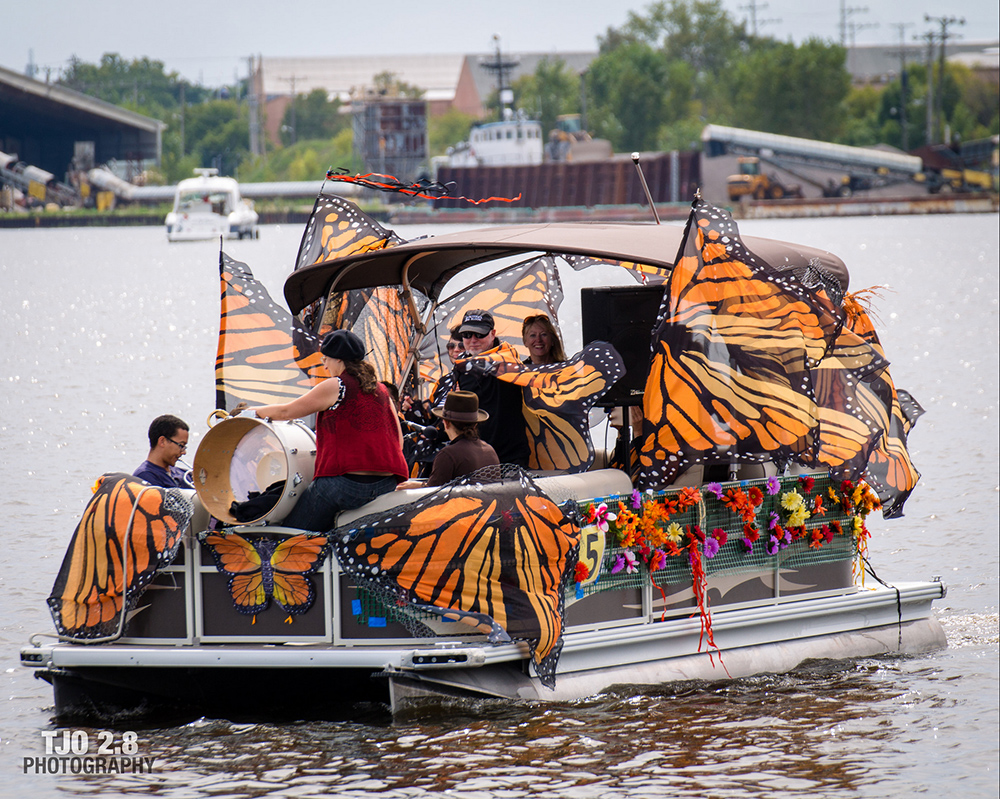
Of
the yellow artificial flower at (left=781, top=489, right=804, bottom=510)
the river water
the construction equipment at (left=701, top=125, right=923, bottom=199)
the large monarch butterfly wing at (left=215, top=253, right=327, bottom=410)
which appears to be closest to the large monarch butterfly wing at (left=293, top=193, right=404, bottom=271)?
the large monarch butterfly wing at (left=215, top=253, right=327, bottom=410)

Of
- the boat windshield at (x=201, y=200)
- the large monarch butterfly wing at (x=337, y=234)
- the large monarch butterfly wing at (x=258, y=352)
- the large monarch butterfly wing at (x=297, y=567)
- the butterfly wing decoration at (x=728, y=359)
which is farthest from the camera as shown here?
the boat windshield at (x=201, y=200)

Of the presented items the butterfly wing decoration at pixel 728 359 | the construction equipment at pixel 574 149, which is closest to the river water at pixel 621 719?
the butterfly wing decoration at pixel 728 359

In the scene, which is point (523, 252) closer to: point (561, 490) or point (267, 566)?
point (561, 490)

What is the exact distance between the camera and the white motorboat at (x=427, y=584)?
7.50 meters

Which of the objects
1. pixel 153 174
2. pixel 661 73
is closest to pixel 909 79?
pixel 661 73

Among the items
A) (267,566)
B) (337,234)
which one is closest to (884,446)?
(267,566)

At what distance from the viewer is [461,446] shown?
7977mm

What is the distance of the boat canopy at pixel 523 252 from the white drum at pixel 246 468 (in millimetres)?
2080

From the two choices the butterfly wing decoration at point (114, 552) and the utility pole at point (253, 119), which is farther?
the utility pole at point (253, 119)

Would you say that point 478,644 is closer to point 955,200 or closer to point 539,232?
point 539,232

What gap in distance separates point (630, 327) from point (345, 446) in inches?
86.2

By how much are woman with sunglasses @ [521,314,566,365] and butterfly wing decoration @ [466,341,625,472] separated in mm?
466

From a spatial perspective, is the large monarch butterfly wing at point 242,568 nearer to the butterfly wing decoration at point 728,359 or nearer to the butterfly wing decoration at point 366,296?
the butterfly wing decoration at point 728,359

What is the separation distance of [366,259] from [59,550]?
552cm
